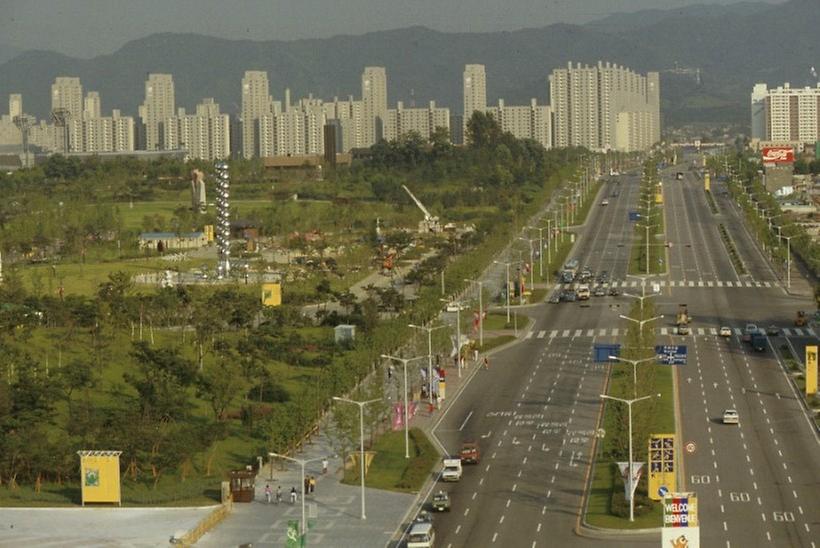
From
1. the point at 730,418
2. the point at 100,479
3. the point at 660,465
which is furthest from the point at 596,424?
the point at 100,479

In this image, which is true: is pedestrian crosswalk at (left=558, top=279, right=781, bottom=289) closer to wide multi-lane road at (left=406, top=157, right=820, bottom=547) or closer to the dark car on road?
wide multi-lane road at (left=406, top=157, right=820, bottom=547)

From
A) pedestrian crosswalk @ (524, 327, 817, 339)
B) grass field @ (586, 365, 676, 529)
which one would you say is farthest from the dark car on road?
grass field @ (586, 365, 676, 529)

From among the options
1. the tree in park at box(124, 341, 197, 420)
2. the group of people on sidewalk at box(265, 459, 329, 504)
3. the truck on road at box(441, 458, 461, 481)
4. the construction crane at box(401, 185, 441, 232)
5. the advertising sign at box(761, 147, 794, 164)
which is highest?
the advertising sign at box(761, 147, 794, 164)

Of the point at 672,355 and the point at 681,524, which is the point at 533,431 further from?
the point at 681,524

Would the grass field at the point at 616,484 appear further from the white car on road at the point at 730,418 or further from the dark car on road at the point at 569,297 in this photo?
the dark car on road at the point at 569,297

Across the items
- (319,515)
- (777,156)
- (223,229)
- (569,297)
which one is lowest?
(319,515)

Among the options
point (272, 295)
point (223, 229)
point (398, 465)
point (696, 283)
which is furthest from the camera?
point (223, 229)

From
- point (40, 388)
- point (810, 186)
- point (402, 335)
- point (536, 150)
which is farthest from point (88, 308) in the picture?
point (536, 150)
